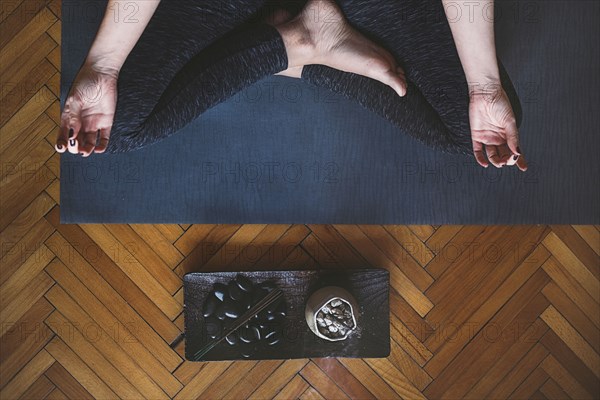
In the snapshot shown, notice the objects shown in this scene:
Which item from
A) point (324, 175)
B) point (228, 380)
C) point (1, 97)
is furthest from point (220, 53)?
point (228, 380)

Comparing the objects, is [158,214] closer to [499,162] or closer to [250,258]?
[250,258]

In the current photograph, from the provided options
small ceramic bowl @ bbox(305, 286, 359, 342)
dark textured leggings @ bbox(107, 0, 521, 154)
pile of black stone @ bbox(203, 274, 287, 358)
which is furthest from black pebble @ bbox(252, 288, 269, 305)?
dark textured leggings @ bbox(107, 0, 521, 154)

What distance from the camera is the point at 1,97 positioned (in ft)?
3.65

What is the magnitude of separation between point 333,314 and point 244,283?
0.65ft

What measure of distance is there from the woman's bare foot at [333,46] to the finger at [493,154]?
0.19 m

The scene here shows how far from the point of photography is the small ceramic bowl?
3.19 feet

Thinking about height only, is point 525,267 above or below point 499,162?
below

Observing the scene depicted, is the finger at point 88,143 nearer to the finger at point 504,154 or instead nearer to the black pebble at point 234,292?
the black pebble at point 234,292

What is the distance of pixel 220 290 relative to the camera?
1.03 metres

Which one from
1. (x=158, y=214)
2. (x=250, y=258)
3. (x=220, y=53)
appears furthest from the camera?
(x=250, y=258)

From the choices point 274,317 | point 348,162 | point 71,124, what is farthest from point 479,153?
point 71,124

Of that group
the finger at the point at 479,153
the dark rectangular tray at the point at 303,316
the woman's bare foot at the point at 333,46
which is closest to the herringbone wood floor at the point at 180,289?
the dark rectangular tray at the point at 303,316

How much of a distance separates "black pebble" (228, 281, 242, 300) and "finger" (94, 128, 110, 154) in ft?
1.22

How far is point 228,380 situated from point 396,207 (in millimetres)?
547
